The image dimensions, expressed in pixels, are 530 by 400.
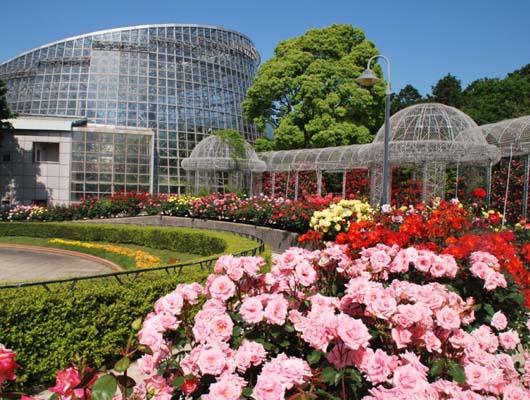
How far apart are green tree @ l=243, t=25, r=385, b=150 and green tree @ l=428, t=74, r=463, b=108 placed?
10.5m

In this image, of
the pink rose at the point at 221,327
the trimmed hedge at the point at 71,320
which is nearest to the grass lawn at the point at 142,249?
the trimmed hedge at the point at 71,320

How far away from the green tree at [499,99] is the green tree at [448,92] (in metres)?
0.60

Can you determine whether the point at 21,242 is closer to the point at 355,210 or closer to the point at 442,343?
the point at 355,210

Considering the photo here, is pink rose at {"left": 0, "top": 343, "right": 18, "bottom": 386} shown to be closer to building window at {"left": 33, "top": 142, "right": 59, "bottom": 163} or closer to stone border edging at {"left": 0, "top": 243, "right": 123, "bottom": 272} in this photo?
stone border edging at {"left": 0, "top": 243, "right": 123, "bottom": 272}

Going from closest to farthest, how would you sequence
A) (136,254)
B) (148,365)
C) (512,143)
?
(148,365)
(136,254)
(512,143)

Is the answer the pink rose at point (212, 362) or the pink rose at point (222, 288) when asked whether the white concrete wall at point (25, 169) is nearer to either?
the pink rose at point (222, 288)

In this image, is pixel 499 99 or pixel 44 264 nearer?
pixel 44 264

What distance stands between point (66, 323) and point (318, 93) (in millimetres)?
20086

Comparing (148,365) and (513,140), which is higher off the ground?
(513,140)

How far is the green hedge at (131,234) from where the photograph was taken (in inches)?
425

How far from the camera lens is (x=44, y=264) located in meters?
10.4

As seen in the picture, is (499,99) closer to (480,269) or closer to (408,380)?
(480,269)

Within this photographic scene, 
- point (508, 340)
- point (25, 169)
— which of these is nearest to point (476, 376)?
point (508, 340)

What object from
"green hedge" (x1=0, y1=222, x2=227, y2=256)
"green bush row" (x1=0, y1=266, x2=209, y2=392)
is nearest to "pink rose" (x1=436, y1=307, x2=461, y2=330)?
"green bush row" (x1=0, y1=266, x2=209, y2=392)
